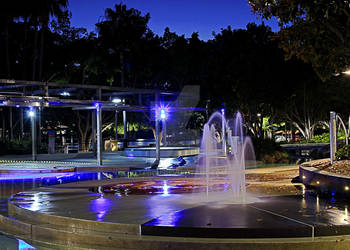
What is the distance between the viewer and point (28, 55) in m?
39.3

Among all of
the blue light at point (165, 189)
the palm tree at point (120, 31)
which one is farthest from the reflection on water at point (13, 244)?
the palm tree at point (120, 31)

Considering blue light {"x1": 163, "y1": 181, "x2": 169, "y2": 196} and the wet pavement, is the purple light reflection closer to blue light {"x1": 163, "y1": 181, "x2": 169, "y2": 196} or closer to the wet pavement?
the wet pavement

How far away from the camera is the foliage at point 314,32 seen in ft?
40.6

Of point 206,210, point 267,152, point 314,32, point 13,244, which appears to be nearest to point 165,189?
point 206,210

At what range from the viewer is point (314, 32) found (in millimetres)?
13250

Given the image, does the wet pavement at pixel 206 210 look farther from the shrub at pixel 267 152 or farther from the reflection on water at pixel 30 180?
the shrub at pixel 267 152

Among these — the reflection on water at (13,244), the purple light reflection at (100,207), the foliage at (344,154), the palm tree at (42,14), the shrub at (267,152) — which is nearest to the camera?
the reflection on water at (13,244)

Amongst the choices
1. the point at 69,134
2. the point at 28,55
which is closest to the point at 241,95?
the point at 28,55

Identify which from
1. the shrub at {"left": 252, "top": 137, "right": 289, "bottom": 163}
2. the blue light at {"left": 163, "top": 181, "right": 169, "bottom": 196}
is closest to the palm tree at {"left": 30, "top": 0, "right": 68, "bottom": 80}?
the shrub at {"left": 252, "top": 137, "right": 289, "bottom": 163}

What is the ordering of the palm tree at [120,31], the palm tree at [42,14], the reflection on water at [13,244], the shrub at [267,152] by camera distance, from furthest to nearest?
the palm tree at [120,31]
the palm tree at [42,14]
the shrub at [267,152]
the reflection on water at [13,244]

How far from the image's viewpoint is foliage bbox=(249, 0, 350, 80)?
487 inches

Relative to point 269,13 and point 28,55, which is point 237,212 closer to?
point 269,13

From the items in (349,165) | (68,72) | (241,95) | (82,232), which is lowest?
(82,232)

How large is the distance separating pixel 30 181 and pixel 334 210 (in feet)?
39.2
